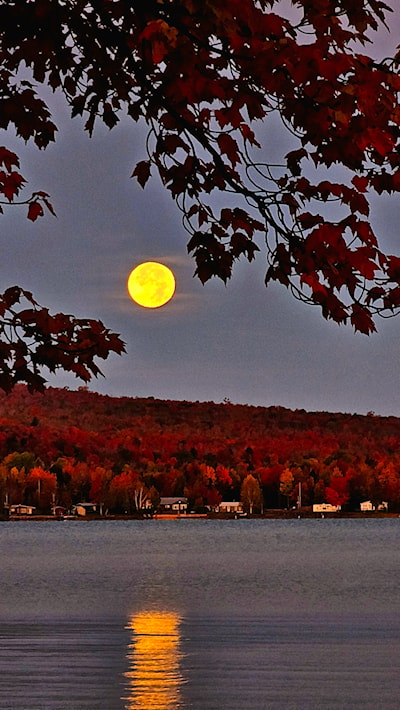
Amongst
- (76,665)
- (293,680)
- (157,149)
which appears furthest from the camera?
(76,665)

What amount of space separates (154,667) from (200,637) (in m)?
12.1

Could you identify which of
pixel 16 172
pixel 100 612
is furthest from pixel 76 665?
pixel 100 612

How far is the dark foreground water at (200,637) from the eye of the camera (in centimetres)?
2675

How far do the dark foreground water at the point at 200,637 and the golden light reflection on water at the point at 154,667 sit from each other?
0.05m

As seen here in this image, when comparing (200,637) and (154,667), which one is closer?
(154,667)

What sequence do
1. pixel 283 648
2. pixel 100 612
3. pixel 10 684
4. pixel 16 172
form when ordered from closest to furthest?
pixel 16 172, pixel 10 684, pixel 283 648, pixel 100 612

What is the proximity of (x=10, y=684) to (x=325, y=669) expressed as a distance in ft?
29.9

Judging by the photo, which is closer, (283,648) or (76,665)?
(76,665)

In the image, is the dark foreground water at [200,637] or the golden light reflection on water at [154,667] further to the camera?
the dark foreground water at [200,637]

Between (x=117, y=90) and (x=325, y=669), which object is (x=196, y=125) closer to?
(x=117, y=90)

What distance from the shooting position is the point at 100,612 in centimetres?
6316

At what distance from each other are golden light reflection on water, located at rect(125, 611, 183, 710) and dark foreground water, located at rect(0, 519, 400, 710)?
53 millimetres

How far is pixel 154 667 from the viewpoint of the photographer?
33.0m

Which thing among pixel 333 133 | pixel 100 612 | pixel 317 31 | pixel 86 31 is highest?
pixel 86 31
